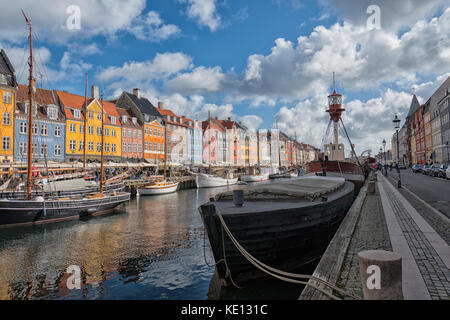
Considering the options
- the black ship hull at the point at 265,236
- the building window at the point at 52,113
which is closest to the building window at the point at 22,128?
the building window at the point at 52,113

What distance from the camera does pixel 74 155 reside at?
46844mm

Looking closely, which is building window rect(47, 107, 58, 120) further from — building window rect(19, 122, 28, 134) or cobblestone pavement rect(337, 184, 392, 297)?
cobblestone pavement rect(337, 184, 392, 297)

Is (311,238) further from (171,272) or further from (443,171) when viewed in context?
(443,171)

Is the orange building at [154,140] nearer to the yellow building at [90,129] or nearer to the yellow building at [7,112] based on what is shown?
the yellow building at [90,129]

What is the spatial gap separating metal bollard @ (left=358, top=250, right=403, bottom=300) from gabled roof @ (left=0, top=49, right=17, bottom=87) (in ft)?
157

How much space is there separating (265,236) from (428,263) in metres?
3.60

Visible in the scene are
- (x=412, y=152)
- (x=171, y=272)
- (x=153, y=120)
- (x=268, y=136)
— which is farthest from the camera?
(x=268, y=136)

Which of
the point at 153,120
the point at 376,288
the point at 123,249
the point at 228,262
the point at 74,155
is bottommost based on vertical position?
the point at 123,249

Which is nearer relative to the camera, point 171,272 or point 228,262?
point 228,262

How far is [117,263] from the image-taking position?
1163 centimetres

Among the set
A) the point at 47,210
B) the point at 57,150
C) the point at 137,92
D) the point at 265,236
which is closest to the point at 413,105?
the point at 137,92

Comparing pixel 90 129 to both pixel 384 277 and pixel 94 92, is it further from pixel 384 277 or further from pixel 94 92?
pixel 384 277
